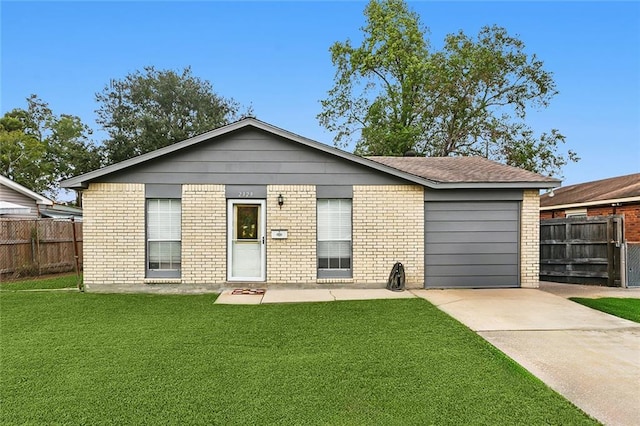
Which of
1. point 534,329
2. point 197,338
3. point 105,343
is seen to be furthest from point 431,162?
point 105,343

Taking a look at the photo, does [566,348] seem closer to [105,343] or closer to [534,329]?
[534,329]

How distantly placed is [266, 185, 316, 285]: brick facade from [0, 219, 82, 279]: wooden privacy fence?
5.71m

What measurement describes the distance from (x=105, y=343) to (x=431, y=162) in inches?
377

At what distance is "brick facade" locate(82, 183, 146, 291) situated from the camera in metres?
8.77

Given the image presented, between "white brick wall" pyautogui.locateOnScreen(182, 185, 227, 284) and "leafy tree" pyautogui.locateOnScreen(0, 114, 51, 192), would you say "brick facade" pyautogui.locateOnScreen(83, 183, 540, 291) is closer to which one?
"white brick wall" pyautogui.locateOnScreen(182, 185, 227, 284)

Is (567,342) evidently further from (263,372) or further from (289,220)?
(289,220)

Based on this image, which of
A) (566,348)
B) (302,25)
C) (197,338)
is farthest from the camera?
(302,25)

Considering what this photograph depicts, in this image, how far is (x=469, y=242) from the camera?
9180 mm

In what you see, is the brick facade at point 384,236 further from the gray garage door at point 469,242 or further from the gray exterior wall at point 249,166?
the gray exterior wall at point 249,166

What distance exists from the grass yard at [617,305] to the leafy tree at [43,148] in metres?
33.4

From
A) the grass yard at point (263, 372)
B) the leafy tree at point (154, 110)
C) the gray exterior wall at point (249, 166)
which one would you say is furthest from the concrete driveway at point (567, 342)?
the leafy tree at point (154, 110)

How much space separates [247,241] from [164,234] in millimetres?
1904

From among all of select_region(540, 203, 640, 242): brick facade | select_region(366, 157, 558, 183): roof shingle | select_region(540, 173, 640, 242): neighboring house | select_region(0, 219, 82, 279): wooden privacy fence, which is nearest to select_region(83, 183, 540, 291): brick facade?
select_region(366, 157, 558, 183): roof shingle

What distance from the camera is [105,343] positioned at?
200 inches
